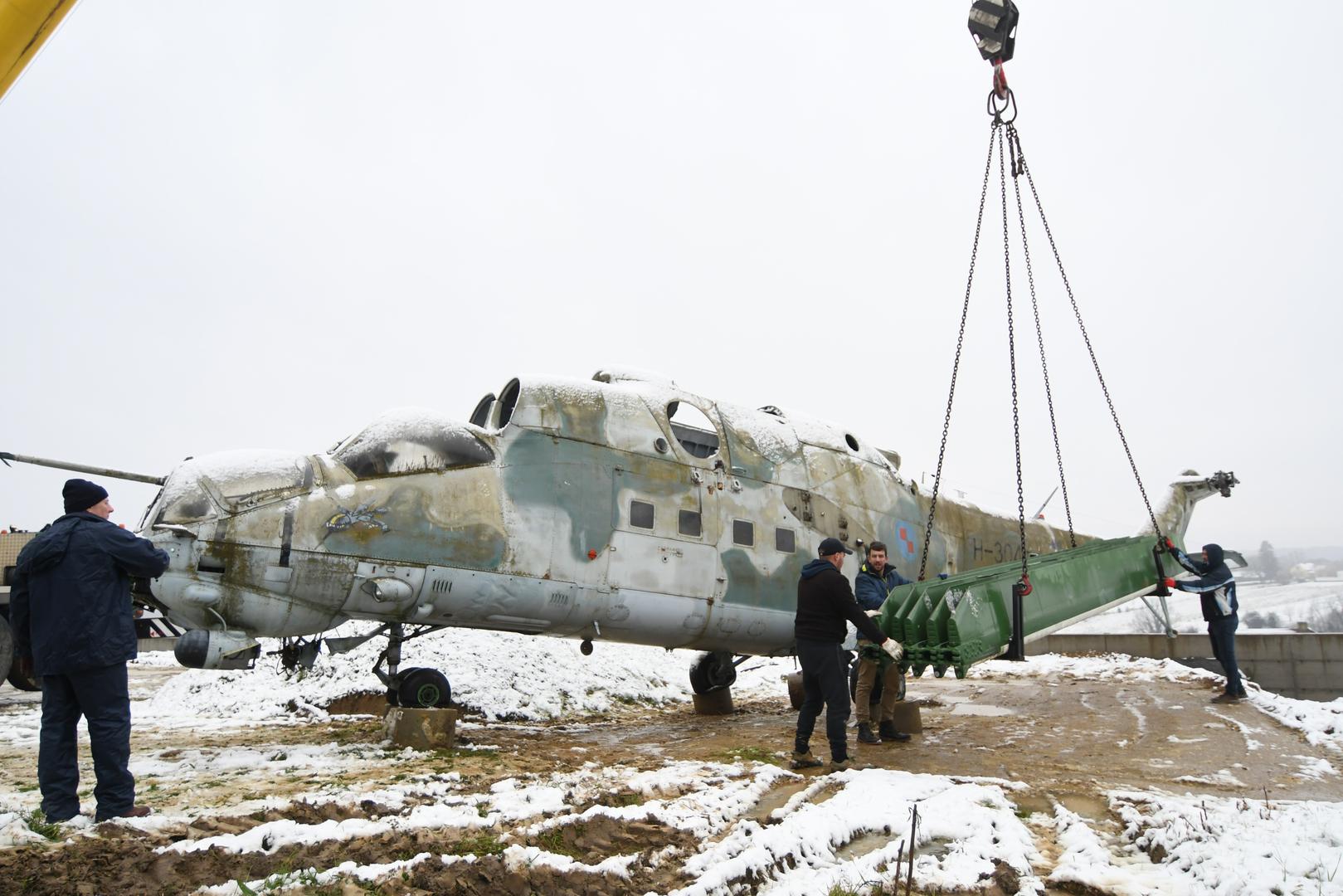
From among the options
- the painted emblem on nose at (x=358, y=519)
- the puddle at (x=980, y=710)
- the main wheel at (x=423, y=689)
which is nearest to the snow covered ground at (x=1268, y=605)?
the puddle at (x=980, y=710)

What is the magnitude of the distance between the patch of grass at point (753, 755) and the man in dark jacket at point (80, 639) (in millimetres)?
4073

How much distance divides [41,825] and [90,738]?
50 centimetres

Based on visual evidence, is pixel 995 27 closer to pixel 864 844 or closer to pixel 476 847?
pixel 864 844

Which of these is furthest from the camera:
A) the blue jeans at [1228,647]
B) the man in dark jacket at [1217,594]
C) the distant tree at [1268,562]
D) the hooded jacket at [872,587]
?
the distant tree at [1268,562]

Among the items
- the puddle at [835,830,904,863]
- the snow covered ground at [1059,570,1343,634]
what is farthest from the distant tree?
the puddle at [835,830,904,863]

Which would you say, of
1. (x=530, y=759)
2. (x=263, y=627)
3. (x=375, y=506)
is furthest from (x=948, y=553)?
(x=263, y=627)

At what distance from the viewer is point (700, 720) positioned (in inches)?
421

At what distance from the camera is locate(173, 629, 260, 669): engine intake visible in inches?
270

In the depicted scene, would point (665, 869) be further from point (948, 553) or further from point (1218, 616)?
point (1218, 616)

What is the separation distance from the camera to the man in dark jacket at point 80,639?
470cm

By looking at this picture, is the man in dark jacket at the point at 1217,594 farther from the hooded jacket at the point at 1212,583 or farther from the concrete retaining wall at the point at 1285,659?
the concrete retaining wall at the point at 1285,659

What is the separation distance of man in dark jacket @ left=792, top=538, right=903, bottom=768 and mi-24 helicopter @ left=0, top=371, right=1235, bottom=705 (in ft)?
7.63

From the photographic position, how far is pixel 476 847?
13.3 feet

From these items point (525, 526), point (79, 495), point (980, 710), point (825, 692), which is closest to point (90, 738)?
point (79, 495)
